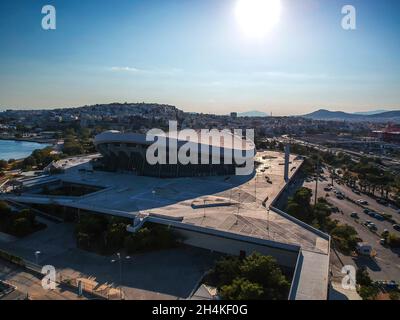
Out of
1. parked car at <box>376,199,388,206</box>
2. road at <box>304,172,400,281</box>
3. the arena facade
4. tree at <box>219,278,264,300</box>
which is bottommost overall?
road at <box>304,172,400,281</box>

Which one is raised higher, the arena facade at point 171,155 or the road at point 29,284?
the arena facade at point 171,155

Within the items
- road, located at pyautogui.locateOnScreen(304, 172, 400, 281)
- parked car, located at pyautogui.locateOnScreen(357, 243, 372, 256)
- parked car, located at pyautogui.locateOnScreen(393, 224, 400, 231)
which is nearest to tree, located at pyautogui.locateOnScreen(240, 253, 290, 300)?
road, located at pyautogui.locateOnScreen(304, 172, 400, 281)

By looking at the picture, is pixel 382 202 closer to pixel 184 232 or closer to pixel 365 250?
pixel 365 250

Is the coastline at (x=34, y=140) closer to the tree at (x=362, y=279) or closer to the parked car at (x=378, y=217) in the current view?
the parked car at (x=378, y=217)

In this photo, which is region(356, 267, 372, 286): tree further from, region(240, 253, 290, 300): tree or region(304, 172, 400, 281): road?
region(240, 253, 290, 300): tree

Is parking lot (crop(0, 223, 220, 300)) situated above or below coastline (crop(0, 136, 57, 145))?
below

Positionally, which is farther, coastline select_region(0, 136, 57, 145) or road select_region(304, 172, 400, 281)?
coastline select_region(0, 136, 57, 145)

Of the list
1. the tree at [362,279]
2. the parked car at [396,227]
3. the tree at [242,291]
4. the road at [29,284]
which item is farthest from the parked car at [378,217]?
the road at [29,284]
